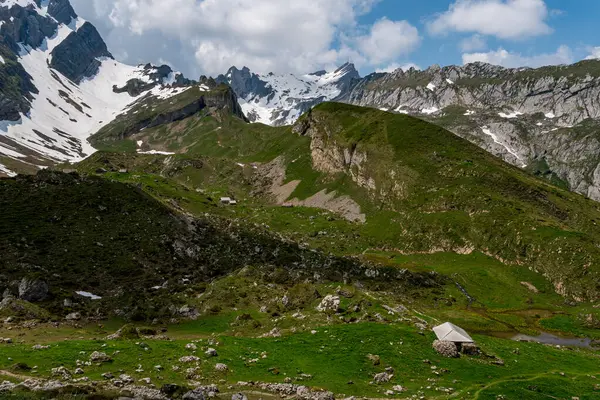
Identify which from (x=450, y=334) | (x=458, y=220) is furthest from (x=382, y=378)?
(x=458, y=220)

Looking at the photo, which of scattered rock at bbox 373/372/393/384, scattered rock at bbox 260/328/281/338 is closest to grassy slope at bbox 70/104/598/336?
scattered rock at bbox 260/328/281/338

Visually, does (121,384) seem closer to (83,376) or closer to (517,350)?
(83,376)

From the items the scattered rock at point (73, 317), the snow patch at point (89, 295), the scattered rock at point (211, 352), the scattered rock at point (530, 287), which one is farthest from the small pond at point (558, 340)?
the scattered rock at point (73, 317)

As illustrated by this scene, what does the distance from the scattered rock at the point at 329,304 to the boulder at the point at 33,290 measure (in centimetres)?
3340

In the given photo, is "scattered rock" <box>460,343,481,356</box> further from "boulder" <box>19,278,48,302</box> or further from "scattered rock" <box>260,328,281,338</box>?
"boulder" <box>19,278,48,302</box>

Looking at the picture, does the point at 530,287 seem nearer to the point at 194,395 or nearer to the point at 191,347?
the point at 191,347

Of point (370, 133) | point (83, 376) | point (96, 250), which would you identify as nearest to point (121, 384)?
point (83, 376)

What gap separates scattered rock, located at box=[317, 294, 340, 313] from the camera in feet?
154

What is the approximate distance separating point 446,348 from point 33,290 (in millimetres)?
46859

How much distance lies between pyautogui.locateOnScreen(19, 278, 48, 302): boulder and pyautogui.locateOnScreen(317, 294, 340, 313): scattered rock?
33397 millimetres

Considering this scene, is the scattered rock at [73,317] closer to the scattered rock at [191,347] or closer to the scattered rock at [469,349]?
the scattered rock at [191,347]

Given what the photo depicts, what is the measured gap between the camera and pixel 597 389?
34.4 metres

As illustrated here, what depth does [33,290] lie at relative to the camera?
4934cm

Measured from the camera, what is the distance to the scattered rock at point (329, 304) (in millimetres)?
46794
